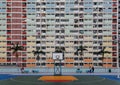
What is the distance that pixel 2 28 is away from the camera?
119 m

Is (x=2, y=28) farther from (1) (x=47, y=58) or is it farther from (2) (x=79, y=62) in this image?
(2) (x=79, y=62)

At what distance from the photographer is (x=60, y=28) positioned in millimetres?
118625

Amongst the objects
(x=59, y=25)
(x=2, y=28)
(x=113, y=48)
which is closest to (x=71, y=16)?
(x=59, y=25)

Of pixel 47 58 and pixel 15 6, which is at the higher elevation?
pixel 15 6

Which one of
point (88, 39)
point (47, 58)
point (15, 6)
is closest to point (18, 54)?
point (47, 58)

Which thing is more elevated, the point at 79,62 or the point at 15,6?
the point at 15,6

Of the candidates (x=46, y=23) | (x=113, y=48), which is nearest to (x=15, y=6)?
(x=46, y=23)

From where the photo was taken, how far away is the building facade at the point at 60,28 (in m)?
117

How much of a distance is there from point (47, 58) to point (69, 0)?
26049 millimetres

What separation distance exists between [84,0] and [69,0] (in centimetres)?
630

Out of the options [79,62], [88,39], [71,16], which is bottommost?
[79,62]

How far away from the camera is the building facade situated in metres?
117

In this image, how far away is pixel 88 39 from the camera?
118125mm

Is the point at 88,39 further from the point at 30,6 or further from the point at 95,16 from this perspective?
the point at 30,6
